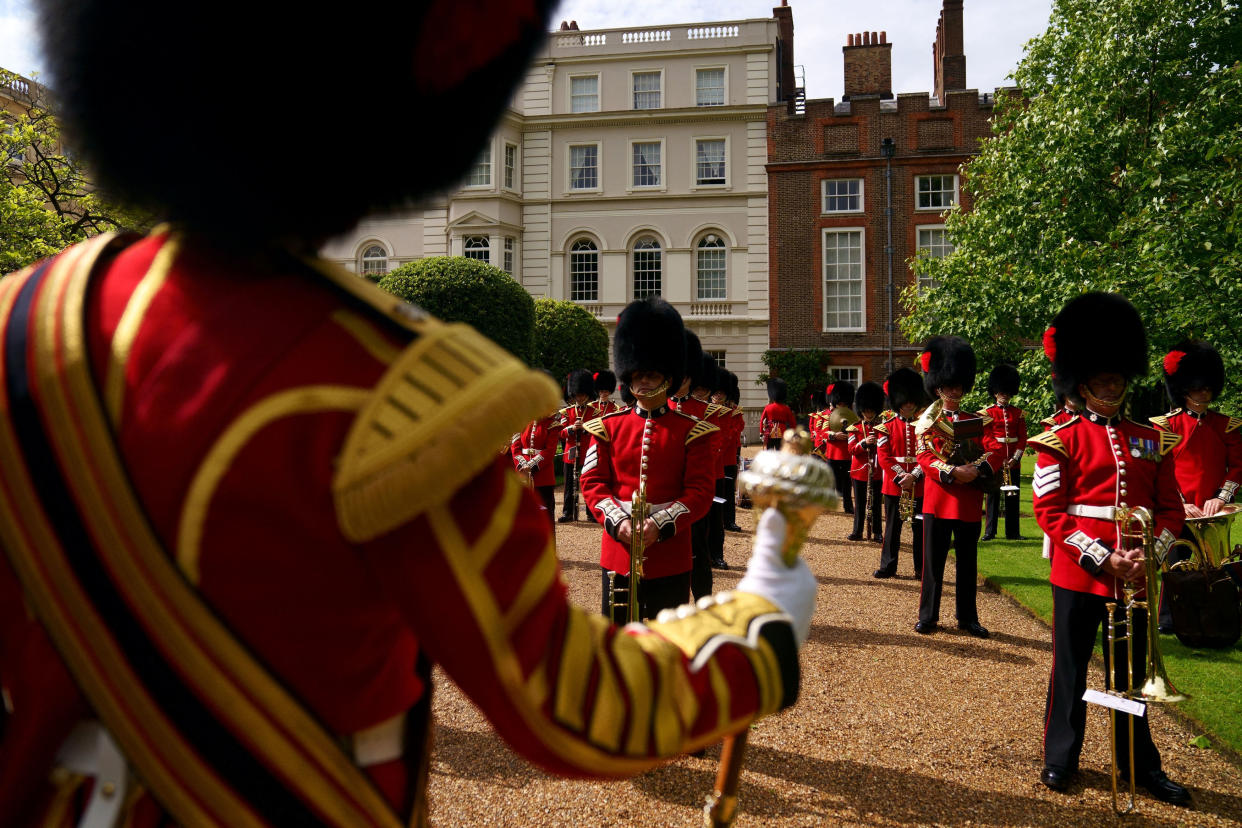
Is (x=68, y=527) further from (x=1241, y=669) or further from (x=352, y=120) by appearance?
(x=1241, y=669)

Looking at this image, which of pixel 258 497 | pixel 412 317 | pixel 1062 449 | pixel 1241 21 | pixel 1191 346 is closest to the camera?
pixel 258 497

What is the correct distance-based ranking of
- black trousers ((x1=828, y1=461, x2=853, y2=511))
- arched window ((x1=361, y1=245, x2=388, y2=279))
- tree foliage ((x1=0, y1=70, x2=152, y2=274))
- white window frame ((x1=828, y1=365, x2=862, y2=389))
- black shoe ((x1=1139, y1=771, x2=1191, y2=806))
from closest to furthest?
black shoe ((x1=1139, y1=771, x2=1191, y2=806)) → tree foliage ((x1=0, y1=70, x2=152, y2=274)) → black trousers ((x1=828, y1=461, x2=853, y2=511)) → white window frame ((x1=828, y1=365, x2=862, y2=389)) → arched window ((x1=361, y1=245, x2=388, y2=279))

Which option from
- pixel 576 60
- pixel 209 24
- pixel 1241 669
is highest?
pixel 576 60

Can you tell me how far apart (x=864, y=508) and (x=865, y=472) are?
0.66 meters

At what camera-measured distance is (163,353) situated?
3.35ft

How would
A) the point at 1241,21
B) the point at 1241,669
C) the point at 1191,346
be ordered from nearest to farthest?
the point at 1241,669, the point at 1191,346, the point at 1241,21

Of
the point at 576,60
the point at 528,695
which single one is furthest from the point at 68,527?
the point at 576,60

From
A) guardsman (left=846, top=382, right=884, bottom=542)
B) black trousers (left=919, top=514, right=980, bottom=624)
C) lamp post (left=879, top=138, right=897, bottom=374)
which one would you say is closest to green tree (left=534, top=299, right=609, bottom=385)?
lamp post (left=879, top=138, right=897, bottom=374)

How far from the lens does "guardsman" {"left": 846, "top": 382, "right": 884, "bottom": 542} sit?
11266 millimetres

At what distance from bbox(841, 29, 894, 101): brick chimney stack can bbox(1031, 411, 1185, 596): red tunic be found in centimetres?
2913

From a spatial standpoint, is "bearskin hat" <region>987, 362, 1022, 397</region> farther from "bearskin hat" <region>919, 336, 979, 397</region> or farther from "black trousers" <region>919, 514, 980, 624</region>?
"black trousers" <region>919, 514, 980, 624</region>

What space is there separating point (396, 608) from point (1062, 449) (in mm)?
4177

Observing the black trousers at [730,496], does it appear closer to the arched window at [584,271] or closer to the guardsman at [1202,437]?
the guardsman at [1202,437]

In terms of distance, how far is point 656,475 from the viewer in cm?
502
